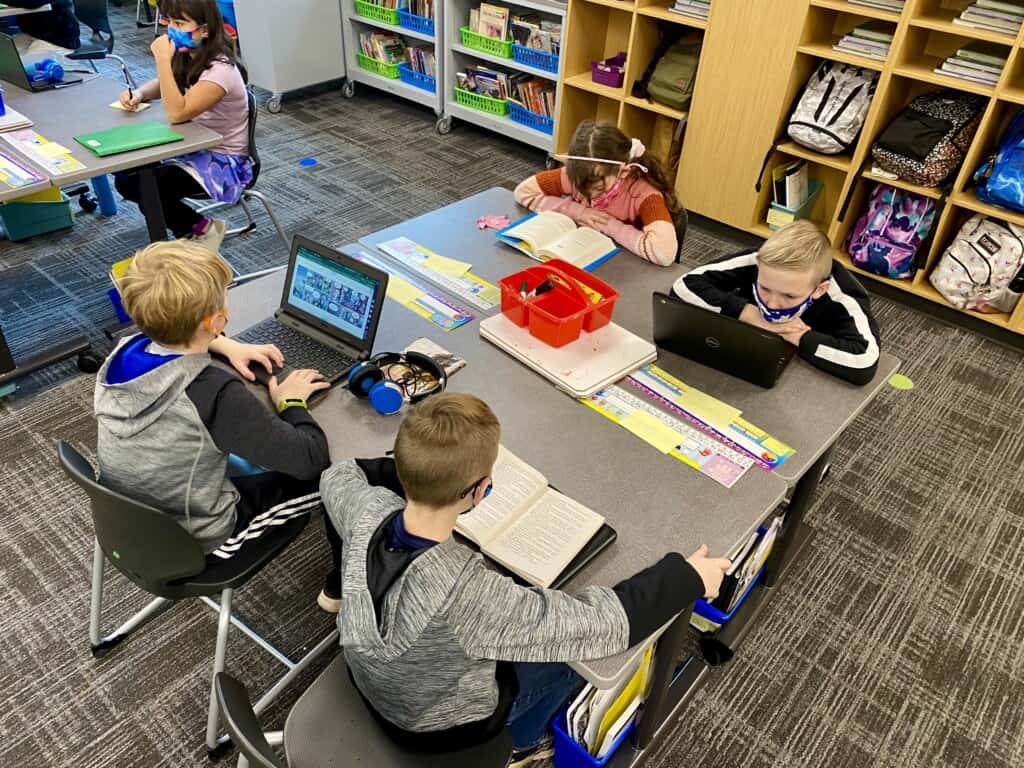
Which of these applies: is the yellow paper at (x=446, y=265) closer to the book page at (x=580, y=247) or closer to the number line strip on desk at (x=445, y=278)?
the number line strip on desk at (x=445, y=278)

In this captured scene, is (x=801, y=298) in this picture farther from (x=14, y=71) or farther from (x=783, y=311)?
(x=14, y=71)

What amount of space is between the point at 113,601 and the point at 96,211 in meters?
2.46

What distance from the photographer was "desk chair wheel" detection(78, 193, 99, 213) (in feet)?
12.3

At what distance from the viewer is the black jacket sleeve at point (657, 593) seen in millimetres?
1203

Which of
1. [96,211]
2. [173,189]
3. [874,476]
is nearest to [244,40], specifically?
[96,211]

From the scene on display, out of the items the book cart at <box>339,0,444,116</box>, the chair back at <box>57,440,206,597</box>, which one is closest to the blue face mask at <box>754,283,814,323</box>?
the chair back at <box>57,440,206,597</box>

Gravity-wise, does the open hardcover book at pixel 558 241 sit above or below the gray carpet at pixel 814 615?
above

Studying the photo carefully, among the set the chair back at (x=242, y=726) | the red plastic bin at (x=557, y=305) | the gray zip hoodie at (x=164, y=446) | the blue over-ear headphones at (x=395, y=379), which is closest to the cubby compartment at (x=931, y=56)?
the red plastic bin at (x=557, y=305)

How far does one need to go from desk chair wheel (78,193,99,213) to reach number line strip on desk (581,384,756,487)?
10.4ft

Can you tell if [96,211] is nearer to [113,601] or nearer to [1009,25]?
[113,601]

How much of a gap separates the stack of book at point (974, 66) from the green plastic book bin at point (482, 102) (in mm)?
2350

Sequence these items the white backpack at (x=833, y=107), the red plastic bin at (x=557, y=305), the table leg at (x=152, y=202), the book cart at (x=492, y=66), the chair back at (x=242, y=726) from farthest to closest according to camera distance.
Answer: the book cart at (x=492, y=66), the white backpack at (x=833, y=107), the table leg at (x=152, y=202), the red plastic bin at (x=557, y=305), the chair back at (x=242, y=726)

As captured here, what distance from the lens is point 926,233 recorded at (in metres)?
3.30

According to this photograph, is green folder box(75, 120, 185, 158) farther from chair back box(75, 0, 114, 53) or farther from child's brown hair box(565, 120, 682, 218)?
chair back box(75, 0, 114, 53)
